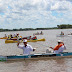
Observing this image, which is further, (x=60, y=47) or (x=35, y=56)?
(x=60, y=47)

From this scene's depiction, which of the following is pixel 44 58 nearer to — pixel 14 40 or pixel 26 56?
pixel 26 56

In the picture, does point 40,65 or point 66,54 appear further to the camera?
point 66,54

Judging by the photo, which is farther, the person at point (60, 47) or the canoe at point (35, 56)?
the person at point (60, 47)

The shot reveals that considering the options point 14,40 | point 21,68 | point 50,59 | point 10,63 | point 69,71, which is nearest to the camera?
point 69,71

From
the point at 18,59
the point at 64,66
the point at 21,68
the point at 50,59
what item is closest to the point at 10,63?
the point at 18,59

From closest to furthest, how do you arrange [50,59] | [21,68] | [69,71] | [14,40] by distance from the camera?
[69,71] < [21,68] < [50,59] < [14,40]

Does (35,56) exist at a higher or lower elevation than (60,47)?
lower

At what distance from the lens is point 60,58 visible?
14.7m

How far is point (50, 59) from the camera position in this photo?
1459 cm

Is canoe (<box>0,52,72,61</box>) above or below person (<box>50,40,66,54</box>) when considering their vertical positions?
below

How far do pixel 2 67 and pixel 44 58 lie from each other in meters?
3.87

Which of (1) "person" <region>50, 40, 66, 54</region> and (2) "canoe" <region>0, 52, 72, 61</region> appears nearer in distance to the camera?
(2) "canoe" <region>0, 52, 72, 61</region>

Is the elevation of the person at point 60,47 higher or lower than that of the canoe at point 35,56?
higher

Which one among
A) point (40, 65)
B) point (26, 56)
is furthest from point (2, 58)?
point (40, 65)
